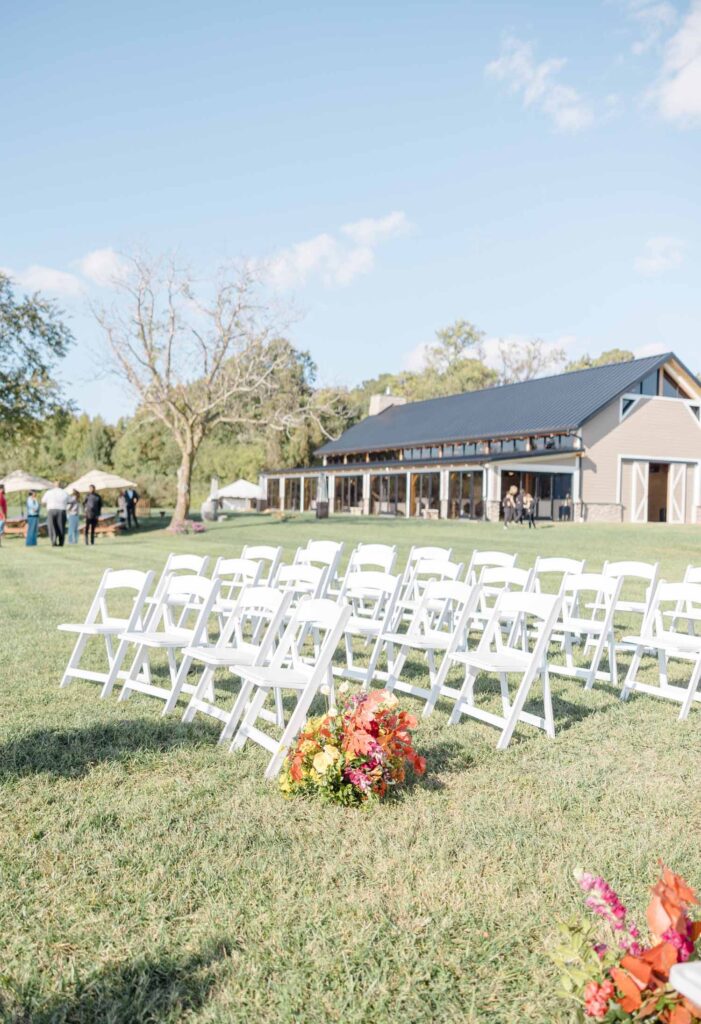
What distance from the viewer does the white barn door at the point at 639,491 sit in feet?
116

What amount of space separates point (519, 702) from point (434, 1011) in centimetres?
271

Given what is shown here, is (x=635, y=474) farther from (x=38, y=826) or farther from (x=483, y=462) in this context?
(x=38, y=826)

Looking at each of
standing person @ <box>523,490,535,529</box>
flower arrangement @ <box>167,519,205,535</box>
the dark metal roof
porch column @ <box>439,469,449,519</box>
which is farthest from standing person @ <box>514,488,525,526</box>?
flower arrangement @ <box>167,519,205,535</box>

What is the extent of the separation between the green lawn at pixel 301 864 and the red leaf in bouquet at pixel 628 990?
686 millimetres

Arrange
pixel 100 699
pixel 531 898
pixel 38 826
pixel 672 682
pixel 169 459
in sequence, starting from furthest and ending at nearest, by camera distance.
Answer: pixel 169 459
pixel 672 682
pixel 100 699
pixel 38 826
pixel 531 898

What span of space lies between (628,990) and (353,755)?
2293 millimetres

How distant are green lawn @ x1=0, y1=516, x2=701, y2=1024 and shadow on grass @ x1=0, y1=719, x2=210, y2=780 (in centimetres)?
2

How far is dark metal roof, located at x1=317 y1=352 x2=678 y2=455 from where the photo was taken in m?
34.8

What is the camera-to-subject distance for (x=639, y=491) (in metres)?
35.4

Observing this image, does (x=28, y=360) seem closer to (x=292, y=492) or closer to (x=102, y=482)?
(x=102, y=482)

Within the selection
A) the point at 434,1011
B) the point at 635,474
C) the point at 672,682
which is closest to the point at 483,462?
the point at 635,474

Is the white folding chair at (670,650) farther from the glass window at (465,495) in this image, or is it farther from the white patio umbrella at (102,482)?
the glass window at (465,495)

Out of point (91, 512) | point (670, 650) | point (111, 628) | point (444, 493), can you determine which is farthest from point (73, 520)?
point (670, 650)

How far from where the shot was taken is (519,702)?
5.27m
